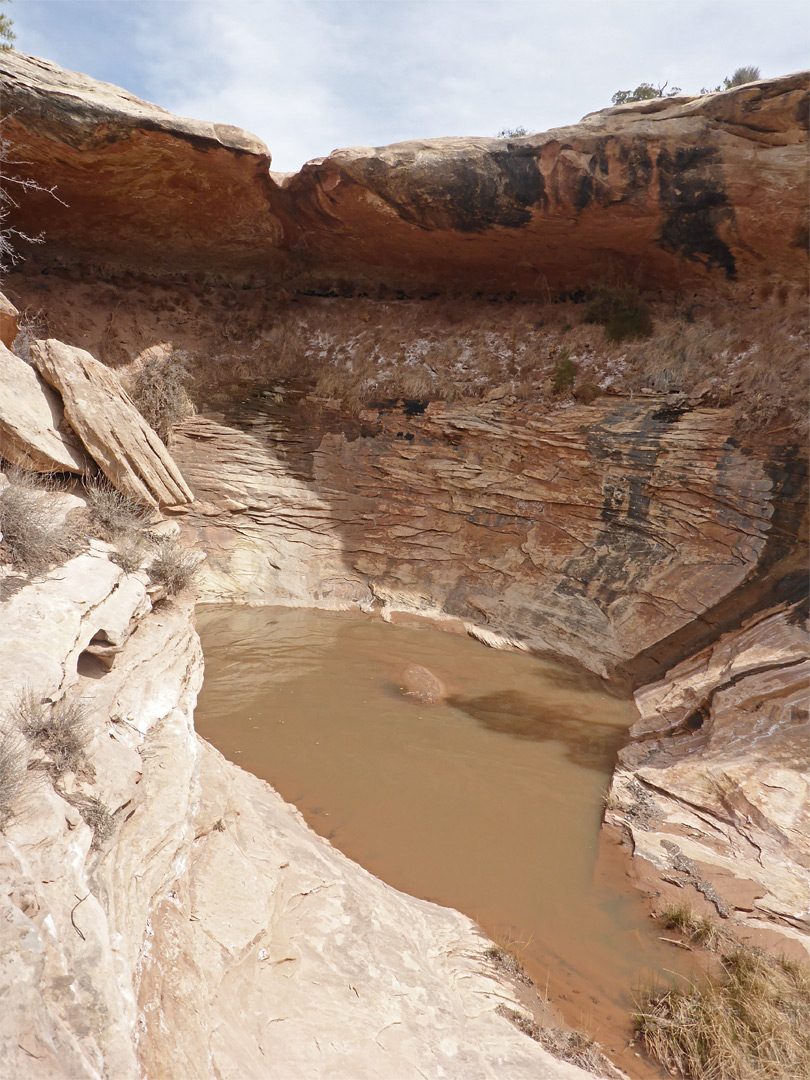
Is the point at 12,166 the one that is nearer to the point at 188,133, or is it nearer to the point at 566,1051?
the point at 188,133

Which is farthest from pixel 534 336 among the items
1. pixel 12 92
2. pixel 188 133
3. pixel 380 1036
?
pixel 380 1036

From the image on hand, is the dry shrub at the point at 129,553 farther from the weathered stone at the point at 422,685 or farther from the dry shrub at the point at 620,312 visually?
the dry shrub at the point at 620,312

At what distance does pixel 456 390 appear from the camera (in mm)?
11320

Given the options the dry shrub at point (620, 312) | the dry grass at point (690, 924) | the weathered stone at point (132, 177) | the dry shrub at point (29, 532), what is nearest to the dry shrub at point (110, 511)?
the dry shrub at point (29, 532)

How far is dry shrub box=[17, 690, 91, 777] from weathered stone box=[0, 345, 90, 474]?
2816 millimetres

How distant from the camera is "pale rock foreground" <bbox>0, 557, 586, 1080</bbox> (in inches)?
83.6

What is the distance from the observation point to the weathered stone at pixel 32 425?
5.06m

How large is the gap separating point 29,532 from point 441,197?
31.1 feet

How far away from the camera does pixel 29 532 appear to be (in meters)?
4.17

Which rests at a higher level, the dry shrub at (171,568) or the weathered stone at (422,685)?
the dry shrub at (171,568)

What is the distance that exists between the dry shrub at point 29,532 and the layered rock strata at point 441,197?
8299 millimetres

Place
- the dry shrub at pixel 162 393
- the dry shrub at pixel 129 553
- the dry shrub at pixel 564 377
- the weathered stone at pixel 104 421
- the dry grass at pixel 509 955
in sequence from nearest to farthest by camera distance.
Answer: the dry grass at pixel 509 955
the dry shrub at pixel 129 553
the weathered stone at pixel 104 421
the dry shrub at pixel 564 377
the dry shrub at pixel 162 393

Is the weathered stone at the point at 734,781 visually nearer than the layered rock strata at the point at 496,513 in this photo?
Yes

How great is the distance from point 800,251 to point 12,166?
13311 mm
